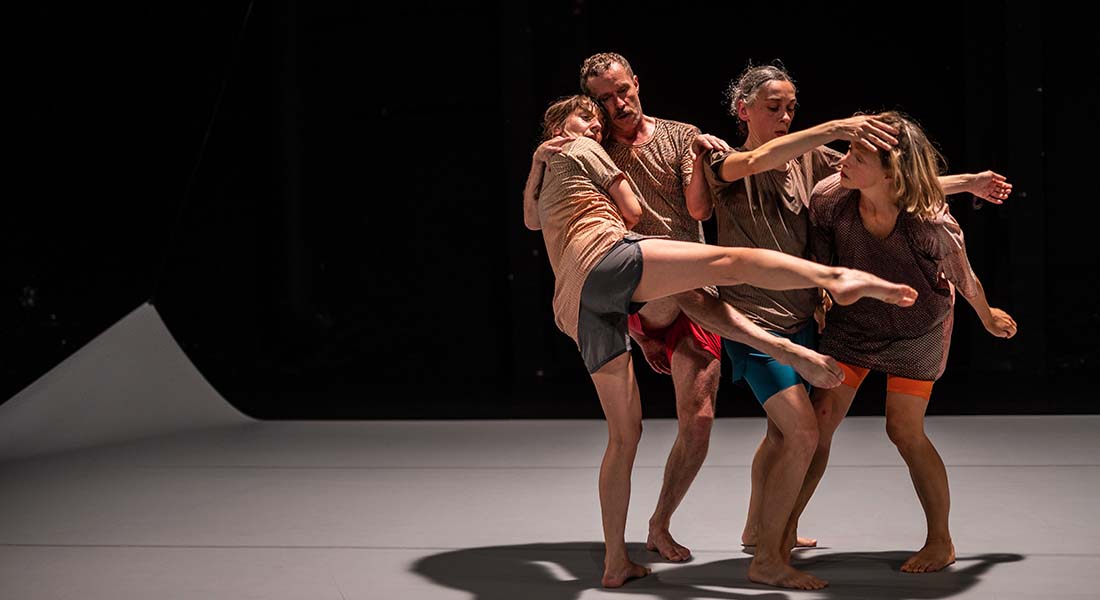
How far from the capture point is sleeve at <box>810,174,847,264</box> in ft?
11.9

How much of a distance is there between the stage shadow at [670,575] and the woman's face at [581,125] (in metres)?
1.25

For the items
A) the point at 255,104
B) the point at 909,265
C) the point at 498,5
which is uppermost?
the point at 498,5

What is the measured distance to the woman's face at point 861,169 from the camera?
3.39 m

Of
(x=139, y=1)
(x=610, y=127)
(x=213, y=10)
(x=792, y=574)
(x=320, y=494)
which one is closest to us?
(x=792, y=574)

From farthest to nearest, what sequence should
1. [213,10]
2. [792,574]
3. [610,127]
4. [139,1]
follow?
1. [213,10]
2. [139,1]
3. [610,127]
4. [792,574]

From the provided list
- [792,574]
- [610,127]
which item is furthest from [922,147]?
[792,574]

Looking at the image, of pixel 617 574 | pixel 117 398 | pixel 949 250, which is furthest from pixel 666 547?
pixel 117 398

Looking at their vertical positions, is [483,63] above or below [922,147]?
above

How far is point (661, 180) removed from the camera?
3914mm

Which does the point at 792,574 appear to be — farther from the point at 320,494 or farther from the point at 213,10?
the point at 213,10

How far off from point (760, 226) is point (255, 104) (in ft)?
15.0

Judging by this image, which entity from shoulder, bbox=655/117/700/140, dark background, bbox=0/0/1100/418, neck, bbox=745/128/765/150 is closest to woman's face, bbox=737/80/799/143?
neck, bbox=745/128/765/150

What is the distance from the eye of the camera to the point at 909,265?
3.52m

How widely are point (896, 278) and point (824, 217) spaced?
268mm
